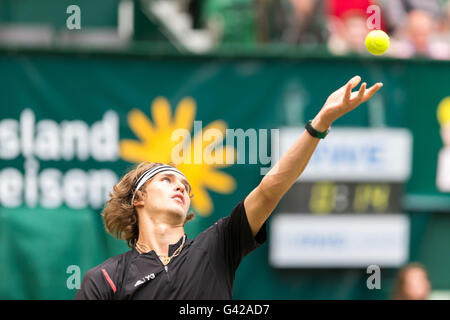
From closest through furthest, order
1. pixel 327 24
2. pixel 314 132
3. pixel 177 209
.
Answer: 1. pixel 314 132
2. pixel 177 209
3. pixel 327 24

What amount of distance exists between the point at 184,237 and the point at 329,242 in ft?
11.6

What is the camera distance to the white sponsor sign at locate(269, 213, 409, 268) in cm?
650

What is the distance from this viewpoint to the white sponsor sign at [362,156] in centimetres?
652

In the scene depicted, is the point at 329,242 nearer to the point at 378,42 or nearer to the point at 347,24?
the point at 347,24

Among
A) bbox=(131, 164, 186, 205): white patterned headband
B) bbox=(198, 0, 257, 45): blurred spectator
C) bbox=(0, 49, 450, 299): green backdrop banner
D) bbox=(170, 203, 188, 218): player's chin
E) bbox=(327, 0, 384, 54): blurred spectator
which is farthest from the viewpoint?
bbox=(198, 0, 257, 45): blurred spectator

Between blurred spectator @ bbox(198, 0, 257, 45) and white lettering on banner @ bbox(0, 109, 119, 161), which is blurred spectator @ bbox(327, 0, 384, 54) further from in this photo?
white lettering on banner @ bbox(0, 109, 119, 161)

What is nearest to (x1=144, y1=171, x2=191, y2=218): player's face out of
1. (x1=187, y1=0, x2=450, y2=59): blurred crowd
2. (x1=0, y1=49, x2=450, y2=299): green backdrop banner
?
(x1=0, y1=49, x2=450, y2=299): green backdrop banner

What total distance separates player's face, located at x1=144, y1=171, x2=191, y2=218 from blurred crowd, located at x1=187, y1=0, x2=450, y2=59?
376cm

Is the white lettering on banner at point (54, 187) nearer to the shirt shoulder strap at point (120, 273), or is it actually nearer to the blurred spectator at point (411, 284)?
the blurred spectator at point (411, 284)

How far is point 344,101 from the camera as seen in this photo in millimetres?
2824

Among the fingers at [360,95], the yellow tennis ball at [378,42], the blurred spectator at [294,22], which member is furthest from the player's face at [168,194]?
the blurred spectator at [294,22]

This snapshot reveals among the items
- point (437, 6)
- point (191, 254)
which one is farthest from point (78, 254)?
point (437, 6)

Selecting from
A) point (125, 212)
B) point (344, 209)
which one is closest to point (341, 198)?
point (344, 209)

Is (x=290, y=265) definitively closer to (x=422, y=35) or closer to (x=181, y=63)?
(x=181, y=63)
